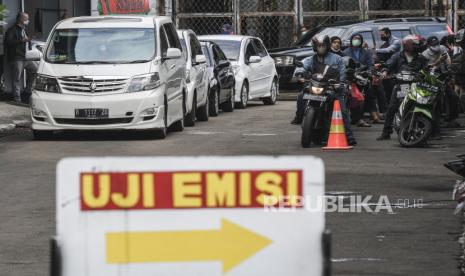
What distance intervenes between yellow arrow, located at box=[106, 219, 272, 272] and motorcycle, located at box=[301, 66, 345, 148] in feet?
45.1

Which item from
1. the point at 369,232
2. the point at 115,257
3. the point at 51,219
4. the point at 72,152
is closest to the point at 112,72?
the point at 72,152

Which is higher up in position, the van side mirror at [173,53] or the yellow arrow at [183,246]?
the yellow arrow at [183,246]

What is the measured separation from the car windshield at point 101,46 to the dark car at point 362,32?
9270 millimetres

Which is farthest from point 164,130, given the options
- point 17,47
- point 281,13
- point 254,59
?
point 281,13

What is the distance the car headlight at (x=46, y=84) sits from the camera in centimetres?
1905

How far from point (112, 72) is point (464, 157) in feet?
35.7

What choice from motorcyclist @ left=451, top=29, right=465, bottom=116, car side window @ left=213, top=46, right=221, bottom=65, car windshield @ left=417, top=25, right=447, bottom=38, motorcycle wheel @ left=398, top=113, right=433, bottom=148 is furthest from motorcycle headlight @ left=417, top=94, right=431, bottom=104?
car windshield @ left=417, top=25, right=447, bottom=38

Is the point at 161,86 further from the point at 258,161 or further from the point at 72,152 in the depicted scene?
the point at 258,161

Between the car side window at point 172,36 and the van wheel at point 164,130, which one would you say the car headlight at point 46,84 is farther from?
the car side window at point 172,36

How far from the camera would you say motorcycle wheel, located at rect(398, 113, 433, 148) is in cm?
1742

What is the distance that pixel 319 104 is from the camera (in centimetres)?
1783

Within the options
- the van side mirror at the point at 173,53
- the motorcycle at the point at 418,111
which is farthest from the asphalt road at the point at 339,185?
the van side mirror at the point at 173,53

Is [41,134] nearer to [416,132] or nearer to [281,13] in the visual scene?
[416,132]

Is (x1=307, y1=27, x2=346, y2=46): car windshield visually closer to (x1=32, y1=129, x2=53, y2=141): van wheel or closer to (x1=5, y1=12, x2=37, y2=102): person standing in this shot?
(x1=5, y1=12, x2=37, y2=102): person standing
